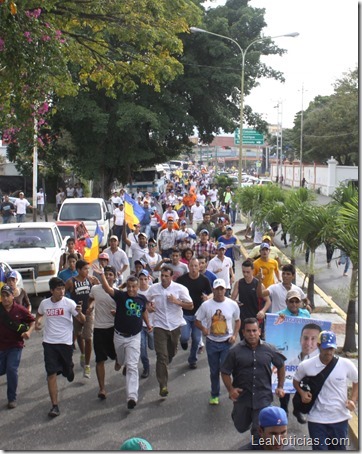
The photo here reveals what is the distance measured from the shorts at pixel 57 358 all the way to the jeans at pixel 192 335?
84.0 inches

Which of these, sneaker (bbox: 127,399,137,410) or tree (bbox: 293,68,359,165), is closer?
sneaker (bbox: 127,399,137,410)

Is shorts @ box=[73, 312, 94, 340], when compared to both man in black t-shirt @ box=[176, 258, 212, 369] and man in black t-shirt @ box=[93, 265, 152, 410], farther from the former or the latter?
man in black t-shirt @ box=[176, 258, 212, 369]

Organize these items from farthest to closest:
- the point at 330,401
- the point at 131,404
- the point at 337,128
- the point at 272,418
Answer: the point at 337,128
the point at 131,404
the point at 330,401
the point at 272,418

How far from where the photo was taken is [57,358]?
8281 millimetres

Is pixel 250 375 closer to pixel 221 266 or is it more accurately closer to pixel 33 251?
pixel 221 266

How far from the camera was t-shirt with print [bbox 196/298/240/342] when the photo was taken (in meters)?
8.26

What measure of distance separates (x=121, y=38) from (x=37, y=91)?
219cm

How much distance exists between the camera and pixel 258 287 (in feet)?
30.9

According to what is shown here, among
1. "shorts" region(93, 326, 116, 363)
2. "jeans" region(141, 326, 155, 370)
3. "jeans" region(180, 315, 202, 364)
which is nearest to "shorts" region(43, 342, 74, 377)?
"shorts" region(93, 326, 116, 363)

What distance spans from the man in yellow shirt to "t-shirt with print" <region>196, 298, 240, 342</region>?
2369 mm

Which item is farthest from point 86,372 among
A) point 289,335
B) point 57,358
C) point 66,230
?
point 66,230

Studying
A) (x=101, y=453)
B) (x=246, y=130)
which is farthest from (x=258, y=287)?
(x=246, y=130)

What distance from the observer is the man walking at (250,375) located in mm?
6445

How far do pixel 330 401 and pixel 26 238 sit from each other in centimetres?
990
